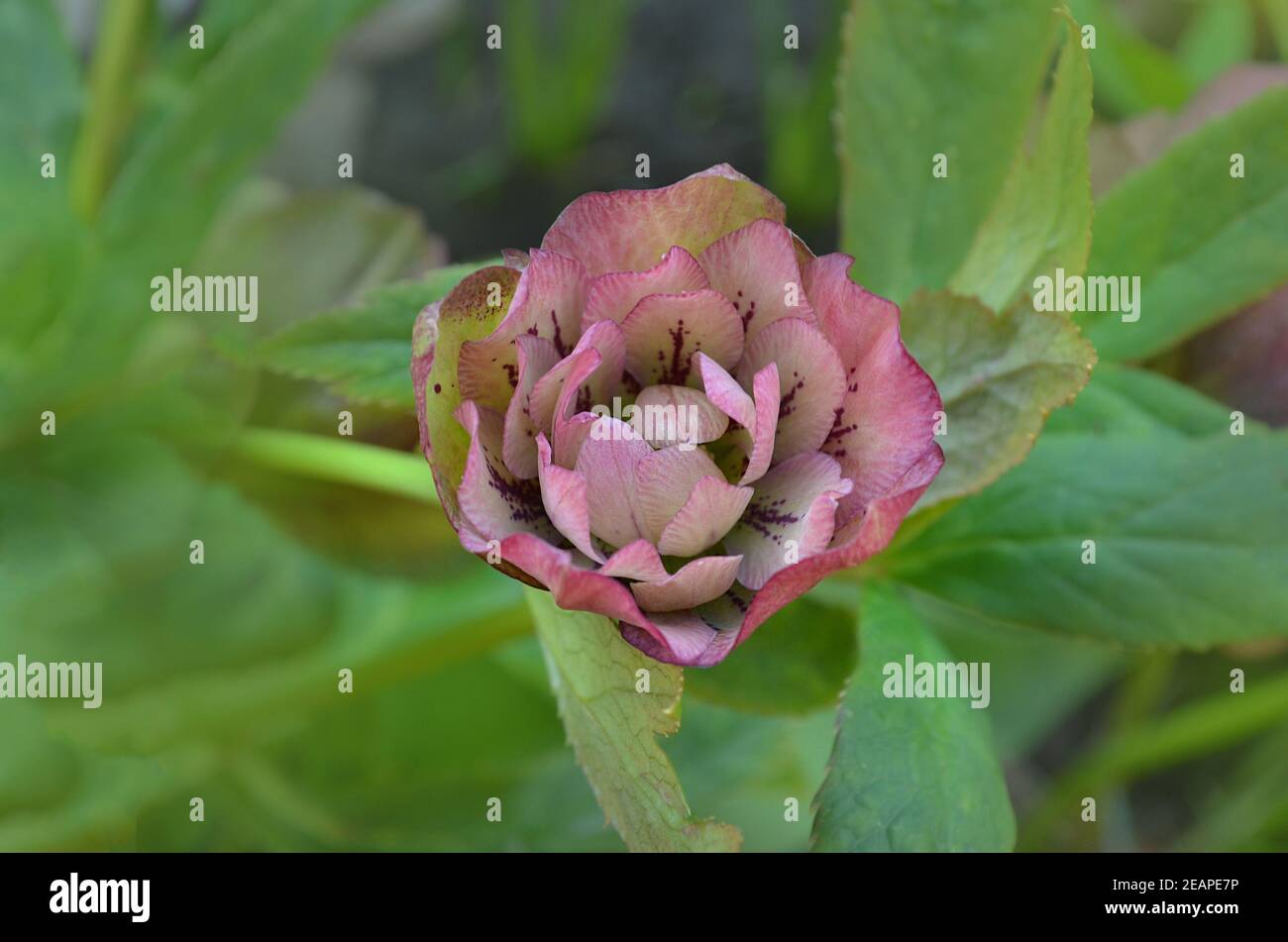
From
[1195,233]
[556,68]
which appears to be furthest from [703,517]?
[556,68]

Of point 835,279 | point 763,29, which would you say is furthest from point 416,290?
point 763,29

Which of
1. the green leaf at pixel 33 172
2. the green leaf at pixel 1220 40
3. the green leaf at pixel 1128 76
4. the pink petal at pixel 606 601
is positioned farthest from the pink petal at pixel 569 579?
the green leaf at pixel 1220 40

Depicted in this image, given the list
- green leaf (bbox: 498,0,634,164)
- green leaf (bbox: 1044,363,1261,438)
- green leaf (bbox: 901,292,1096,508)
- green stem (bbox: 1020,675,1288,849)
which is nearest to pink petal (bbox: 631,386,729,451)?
green leaf (bbox: 901,292,1096,508)

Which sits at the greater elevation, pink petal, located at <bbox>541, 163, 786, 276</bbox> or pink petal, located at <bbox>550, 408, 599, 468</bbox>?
pink petal, located at <bbox>541, 163, 786, 276</bbox>
